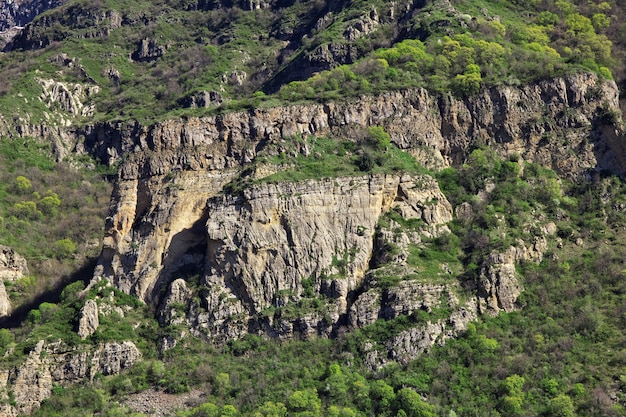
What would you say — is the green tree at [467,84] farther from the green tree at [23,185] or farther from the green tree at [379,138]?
the green tree at [23,185]

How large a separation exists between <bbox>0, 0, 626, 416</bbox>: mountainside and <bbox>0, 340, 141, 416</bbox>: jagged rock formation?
0.16m

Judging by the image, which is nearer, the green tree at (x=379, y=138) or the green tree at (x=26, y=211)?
the green tree at (x=379, y=138)

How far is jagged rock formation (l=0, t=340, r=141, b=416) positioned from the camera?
64.9m

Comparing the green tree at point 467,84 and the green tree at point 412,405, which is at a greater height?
the green tree at point 467,84

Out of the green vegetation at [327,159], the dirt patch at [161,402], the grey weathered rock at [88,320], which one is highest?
the green vegetation at [327,159]

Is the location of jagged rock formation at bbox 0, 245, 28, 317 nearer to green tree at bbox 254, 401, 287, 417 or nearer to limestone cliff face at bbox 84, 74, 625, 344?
limestone cliff face at bbox 84, 74, 625, 344

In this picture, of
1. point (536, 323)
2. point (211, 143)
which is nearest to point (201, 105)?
point (211, 143)

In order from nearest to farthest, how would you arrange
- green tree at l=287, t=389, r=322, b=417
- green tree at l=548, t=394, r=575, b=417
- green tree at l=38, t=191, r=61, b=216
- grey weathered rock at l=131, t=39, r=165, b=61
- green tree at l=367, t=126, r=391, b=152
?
1. green tree at l=548, t=394, r=575, b=417
2. green tree at l=287, t=389, r=322, b=417
3. green tree at l=367, t=126, r=391, b=152
4. green tree at l=38, t=191, r=61, b=216
5. grey weathered rock at l=131, t=39, r=165, b=61

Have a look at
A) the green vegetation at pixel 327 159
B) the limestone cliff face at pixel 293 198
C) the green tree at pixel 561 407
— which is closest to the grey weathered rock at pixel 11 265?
the limestone cliff face at pixel 293 198

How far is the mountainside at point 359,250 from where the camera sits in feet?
214

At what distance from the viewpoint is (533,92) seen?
89.2 meters

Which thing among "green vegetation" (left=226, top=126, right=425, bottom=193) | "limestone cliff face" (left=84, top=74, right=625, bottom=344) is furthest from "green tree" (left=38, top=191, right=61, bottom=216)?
"green vegetation" (left=226, top=126, right=425, bottom=193)

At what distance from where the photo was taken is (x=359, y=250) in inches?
2921

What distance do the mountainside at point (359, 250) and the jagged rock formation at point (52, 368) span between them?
0.54 feet
